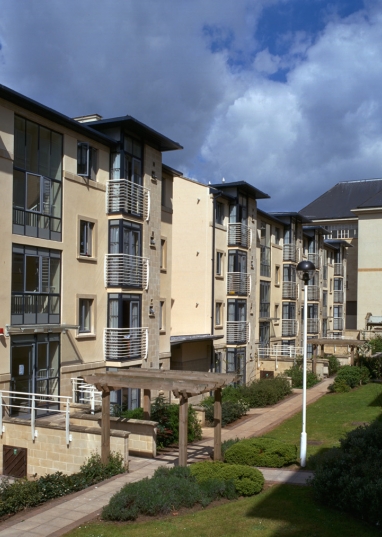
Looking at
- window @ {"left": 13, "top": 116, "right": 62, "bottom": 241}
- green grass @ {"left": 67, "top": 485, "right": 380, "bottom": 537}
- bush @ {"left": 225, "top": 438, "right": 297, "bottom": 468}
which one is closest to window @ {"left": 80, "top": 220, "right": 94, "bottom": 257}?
window @ {"left": 13, "top": 116, "right": 62, "bottom": 241}

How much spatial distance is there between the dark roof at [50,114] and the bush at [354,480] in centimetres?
1339

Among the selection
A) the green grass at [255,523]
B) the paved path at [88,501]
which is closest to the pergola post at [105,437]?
the paved path at [88,501]

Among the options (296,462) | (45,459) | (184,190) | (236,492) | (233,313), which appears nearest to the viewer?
(236,492)

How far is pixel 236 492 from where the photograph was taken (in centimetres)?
1209

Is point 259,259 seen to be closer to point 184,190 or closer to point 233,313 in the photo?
point 233,313

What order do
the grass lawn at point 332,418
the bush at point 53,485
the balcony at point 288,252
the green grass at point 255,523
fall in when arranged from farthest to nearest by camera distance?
the balcony at point 288,252 → the grass lawn at point 332,418 → the bush at point 53,485 → the green grass at point 255,523

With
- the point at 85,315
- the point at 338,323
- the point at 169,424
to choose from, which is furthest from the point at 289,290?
the point at 169,424

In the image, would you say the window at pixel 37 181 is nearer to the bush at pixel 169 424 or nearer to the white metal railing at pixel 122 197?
the white metal railing at pixel 122 197

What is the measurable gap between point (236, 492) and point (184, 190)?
22243mm

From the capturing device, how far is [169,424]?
18.7 meters

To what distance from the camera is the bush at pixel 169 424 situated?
714 inches

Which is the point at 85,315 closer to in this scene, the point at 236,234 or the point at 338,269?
the point at 236,234

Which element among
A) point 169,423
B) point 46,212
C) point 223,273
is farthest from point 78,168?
point 223,273

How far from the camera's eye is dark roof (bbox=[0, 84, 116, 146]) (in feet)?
58.6
